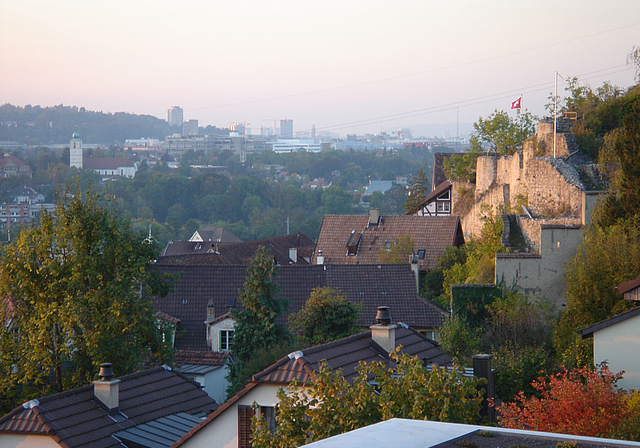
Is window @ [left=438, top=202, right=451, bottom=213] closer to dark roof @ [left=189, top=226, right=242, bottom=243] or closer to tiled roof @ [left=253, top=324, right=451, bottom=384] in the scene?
tiled roof @ [left=253, top=324, right=451, bottom=384]

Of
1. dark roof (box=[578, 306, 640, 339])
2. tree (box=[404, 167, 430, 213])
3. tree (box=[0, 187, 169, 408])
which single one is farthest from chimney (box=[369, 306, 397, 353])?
tree (box=[404, 167, 430, 213])

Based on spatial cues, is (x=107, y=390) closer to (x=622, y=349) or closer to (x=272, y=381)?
(x=272, y=381)

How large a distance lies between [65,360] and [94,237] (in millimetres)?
2933

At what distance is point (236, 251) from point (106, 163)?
14631 centimetres

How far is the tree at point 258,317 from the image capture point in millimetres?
24609

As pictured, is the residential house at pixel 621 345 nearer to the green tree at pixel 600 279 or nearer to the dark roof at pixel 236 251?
the green tree at pixel 600 279

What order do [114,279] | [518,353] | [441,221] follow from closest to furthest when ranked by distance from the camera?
[114,279] → [518,353] → [441,221]

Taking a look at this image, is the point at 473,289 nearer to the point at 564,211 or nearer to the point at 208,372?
the point at 564,211

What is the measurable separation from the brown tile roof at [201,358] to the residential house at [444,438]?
17.7 meters

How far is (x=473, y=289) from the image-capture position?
26.6 meters

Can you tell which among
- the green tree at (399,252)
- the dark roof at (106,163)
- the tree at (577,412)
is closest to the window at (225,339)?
the green tree at (399,252)

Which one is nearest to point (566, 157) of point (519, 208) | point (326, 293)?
point (519, 208)

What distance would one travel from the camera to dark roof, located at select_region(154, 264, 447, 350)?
31.0m

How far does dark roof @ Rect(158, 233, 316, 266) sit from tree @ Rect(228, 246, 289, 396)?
1507cm
